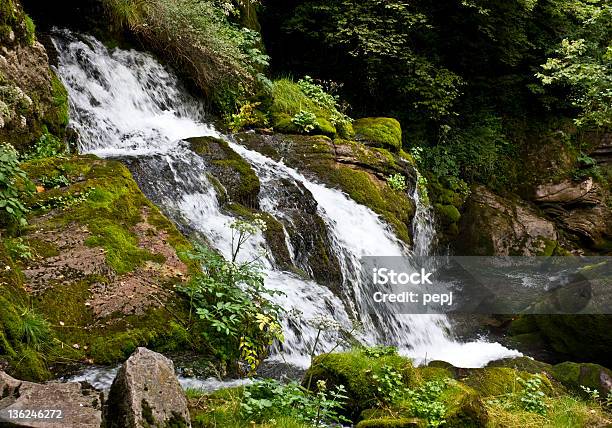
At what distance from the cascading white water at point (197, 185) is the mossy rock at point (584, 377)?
60.8 inches

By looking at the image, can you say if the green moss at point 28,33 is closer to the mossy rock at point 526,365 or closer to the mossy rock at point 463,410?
the mossy rock at point 463,410

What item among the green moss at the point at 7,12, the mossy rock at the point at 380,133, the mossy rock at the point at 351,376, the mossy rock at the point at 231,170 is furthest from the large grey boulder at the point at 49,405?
the mossy rock at the point at 380,133

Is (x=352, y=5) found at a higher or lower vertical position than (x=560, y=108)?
higher

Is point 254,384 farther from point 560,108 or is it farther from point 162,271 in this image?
point 560,108

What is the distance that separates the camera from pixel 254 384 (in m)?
3.40

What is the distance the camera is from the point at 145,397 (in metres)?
2.52

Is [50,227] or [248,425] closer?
[248,425]

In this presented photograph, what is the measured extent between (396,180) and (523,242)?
545 centimetres

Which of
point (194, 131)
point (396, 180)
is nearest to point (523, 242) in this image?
point (396, 180)

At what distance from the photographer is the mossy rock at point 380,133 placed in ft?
34.7

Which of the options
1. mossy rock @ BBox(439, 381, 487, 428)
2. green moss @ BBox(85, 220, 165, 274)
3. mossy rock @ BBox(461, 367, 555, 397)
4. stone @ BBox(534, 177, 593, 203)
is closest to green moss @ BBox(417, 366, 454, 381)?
mossy rock @ BBox(439, 381, 487, 428)

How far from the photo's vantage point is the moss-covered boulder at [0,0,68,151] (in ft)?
18.6

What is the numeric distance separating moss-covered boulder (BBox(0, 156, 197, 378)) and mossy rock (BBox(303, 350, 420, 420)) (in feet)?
3.41

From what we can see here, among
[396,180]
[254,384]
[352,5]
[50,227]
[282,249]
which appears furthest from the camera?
[352,5]
